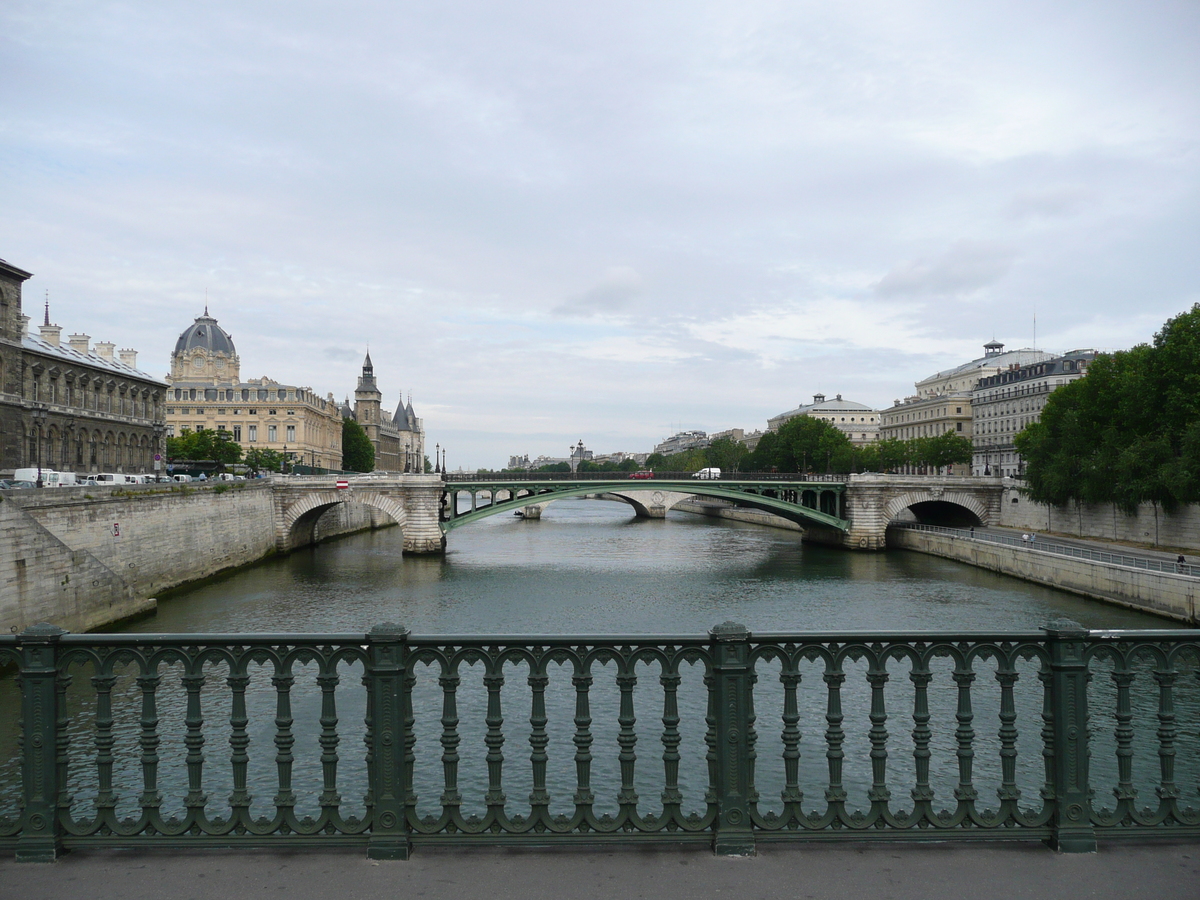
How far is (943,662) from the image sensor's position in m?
19.5

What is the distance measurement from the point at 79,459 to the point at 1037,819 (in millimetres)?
48926

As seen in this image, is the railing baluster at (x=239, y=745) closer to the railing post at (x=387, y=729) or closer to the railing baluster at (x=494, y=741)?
the railing post at (x=387, y=729)

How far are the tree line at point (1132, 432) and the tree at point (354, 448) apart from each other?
86.3 metres

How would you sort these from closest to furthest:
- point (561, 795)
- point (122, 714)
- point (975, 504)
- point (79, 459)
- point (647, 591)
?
point (561, 795)
point (122, 714)
point (647, 591)
point (79, 459)
point (975, 504)

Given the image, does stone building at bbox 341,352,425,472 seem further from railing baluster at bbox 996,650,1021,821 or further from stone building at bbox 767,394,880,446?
railing baluster at bbox 996,650,1021,821

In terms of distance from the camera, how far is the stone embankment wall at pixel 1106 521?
33719mm

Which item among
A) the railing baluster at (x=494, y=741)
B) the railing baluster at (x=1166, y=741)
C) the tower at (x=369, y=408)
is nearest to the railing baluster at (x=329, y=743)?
the railing baluster at (x=494, y=741)

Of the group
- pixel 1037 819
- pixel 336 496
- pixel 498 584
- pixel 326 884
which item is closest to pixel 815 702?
pixel 1037 819

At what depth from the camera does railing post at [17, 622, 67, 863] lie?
4.00 metres

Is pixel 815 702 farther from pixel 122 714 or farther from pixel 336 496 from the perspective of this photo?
pixel 336 496

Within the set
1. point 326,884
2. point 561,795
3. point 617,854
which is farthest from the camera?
point 561,795

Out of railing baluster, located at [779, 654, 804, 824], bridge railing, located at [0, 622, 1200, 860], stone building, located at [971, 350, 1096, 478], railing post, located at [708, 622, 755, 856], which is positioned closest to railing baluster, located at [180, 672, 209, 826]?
bridge railing, located at [0, 622, 1200, 860]

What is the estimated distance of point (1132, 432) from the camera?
120 ft

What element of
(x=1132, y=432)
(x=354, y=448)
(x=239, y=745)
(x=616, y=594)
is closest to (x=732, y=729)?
(x=239, y=745)
